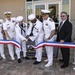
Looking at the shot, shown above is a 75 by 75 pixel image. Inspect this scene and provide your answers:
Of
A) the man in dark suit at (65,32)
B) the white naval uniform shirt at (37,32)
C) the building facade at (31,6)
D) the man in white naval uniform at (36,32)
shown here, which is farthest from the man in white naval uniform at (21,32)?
the building facade at (31,6)

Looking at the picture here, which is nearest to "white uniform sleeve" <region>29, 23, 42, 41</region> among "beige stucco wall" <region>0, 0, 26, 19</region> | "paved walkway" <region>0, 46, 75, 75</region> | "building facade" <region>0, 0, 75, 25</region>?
"paved walkway" <region>0, 46, 75, 75</region>

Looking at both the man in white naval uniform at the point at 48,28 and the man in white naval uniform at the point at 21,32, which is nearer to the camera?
the man in white naval uniform at the point at 48,28

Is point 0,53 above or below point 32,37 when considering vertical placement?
below

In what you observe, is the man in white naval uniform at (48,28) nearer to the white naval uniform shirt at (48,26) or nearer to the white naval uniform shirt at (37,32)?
the white naval uniform shirt at (48,26)

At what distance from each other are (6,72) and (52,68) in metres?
1.34

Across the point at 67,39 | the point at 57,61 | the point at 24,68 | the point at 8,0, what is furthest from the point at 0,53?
the point at 8,0

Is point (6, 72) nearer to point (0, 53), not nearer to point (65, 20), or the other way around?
point (0, 53)

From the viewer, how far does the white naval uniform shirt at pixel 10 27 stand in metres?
5.79

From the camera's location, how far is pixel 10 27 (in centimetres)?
584

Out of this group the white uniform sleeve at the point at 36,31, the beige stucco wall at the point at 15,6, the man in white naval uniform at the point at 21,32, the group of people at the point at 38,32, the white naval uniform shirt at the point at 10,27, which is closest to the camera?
the group of people at the point at 38,32

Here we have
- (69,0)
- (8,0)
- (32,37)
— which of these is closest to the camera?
(32,37)

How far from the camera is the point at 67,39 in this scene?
5.08 meters

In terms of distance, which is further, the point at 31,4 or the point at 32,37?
the point at 31,4

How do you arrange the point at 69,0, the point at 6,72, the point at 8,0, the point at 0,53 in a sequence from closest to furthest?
the point at 6,72 → the point at 0,53 → the point at 69,0 → the point at 8,0
